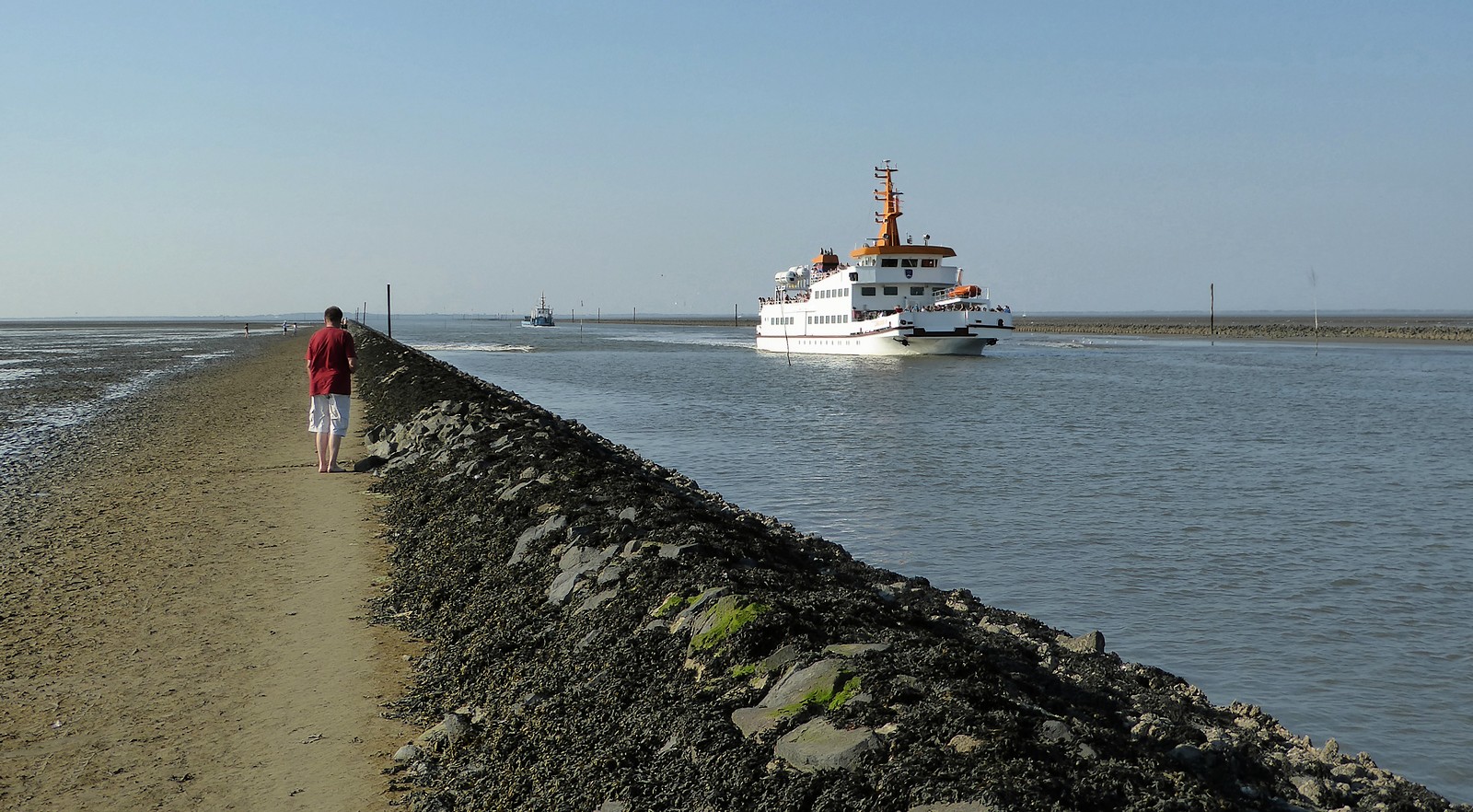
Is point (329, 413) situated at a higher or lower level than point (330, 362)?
lower

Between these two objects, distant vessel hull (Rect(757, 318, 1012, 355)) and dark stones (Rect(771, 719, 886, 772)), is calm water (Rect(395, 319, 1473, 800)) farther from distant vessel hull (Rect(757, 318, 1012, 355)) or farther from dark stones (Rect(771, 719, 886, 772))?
distant vessel hull (Rect(757, 318, 1012, 355))

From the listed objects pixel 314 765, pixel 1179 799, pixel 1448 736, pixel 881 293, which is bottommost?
pixel 1448 736

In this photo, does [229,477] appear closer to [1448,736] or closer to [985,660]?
[985,660]

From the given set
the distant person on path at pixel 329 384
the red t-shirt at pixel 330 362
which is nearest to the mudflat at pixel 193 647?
the distant person on path at pixel 329 384

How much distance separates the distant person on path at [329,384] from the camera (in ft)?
42.6

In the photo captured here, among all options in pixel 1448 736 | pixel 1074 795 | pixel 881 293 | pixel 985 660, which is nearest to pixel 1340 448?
pixel 1448 736

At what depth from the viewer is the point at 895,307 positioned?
204 feet

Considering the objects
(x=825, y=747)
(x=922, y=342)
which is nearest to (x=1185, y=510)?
(x=825, y=747)

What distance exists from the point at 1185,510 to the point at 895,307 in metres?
49.4

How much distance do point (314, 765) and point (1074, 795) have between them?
332 centimetres

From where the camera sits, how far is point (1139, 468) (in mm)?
17469

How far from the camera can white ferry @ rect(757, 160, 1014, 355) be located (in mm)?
58281

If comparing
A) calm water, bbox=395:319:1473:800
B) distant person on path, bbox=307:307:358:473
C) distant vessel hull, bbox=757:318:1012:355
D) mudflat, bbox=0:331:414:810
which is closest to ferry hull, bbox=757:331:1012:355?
distant vessel hull, bbox=757:318:1012:355

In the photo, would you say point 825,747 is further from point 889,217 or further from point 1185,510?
point 889,217
